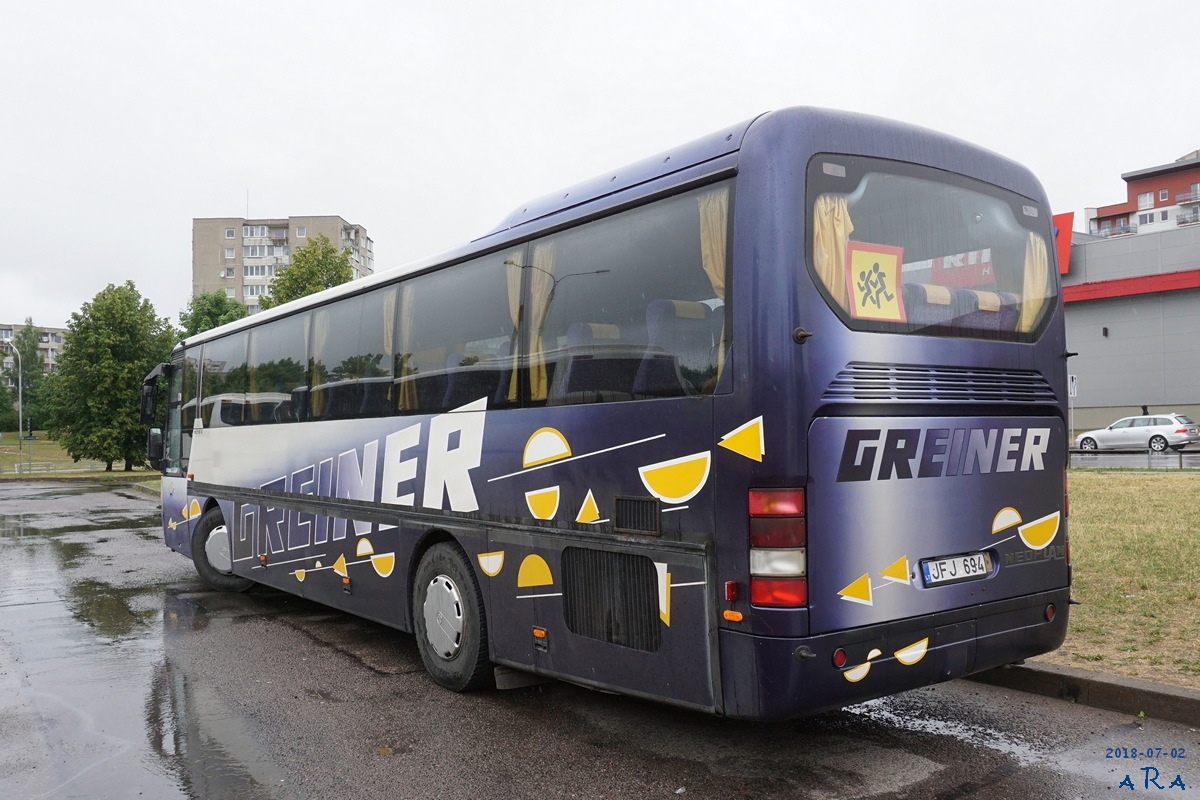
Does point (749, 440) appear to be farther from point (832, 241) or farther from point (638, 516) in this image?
point (832, 241)

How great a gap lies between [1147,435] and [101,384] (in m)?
47.6

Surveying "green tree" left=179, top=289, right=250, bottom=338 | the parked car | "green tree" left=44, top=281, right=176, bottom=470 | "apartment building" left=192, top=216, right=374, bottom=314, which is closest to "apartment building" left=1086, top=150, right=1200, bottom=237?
the parked car

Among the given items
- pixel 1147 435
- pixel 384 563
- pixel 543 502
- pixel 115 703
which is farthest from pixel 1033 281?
pixel 1147 435

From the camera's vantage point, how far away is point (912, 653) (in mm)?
4465

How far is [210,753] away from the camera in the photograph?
5148 millimetres

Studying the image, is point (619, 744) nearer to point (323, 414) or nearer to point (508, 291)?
point (508, 291)

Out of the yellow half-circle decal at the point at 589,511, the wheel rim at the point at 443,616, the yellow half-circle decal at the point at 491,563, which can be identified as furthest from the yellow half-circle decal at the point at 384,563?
the yellow half-circle decal at the point at 589,511

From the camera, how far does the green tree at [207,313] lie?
59125 millimetres

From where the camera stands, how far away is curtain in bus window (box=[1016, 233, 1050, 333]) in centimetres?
519

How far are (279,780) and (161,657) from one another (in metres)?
3.35

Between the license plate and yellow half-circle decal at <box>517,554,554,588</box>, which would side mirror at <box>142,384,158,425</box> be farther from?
the license plate

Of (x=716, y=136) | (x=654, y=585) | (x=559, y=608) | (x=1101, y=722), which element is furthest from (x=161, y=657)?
(x=1101, y=722)

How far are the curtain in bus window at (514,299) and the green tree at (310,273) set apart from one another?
31393mm

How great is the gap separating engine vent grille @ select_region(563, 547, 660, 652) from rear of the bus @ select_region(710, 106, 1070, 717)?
0.61 metres
